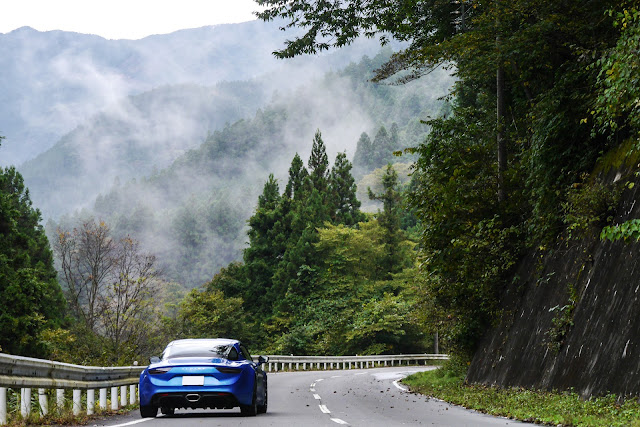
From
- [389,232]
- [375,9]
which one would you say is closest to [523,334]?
[375,9]

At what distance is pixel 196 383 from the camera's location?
12.5 metres

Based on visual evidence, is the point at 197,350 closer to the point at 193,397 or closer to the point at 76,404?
the point at 193,397

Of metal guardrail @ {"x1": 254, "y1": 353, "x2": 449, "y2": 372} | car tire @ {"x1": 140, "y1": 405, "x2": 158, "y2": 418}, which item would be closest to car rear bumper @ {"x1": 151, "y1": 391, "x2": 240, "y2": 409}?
car tire @ {"x1": 140, "y1": 405, "x2": 158, "y2": 418}

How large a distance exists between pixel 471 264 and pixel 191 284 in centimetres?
14892

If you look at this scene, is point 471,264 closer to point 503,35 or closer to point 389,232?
point 503,35

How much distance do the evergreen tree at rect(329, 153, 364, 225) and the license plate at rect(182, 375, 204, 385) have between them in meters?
70.9

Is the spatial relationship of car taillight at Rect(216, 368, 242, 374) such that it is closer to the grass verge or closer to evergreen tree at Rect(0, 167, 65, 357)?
the grass verge

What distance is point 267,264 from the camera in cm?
7212

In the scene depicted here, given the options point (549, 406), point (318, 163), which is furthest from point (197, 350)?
point (318, 163)

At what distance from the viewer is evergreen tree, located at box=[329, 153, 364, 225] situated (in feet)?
279

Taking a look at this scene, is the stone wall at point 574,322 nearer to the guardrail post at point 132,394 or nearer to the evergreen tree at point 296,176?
the guardrail post at point 132,394

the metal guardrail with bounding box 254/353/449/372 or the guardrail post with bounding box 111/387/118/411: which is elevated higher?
the guardrail post with bounding box 111/387/118/411

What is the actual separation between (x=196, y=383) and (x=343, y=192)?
74792mm

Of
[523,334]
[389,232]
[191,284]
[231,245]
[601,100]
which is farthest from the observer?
[231,245]
